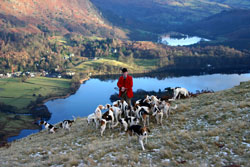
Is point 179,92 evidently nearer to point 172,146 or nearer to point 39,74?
point 172,146

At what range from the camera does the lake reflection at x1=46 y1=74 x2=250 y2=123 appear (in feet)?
333

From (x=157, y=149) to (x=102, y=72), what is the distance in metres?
167

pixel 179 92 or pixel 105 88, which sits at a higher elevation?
pixel 179 92

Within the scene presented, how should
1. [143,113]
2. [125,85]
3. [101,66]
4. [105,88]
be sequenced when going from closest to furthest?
1. [143,113]
2. [125,85]
3. [105,88]
4. [101,66]

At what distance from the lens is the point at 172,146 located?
1019 centimetres

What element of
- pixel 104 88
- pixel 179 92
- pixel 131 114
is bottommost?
pixel 104 88

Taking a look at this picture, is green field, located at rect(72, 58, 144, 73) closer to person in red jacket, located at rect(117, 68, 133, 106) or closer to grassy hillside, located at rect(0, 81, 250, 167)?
person in red jacket, located at rect(117, 68, 133, 106)

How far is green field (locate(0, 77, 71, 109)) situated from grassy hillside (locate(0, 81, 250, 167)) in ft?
320

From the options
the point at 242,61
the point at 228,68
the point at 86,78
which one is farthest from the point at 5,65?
the point at 242,61

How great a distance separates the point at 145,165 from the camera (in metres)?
8.57

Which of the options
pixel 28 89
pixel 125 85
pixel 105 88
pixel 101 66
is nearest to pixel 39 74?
pixel 28 89

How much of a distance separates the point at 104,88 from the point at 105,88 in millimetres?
685

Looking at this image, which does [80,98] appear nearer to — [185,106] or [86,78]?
[86,78]

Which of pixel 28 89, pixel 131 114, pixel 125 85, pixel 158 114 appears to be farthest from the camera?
pixel 28 89
